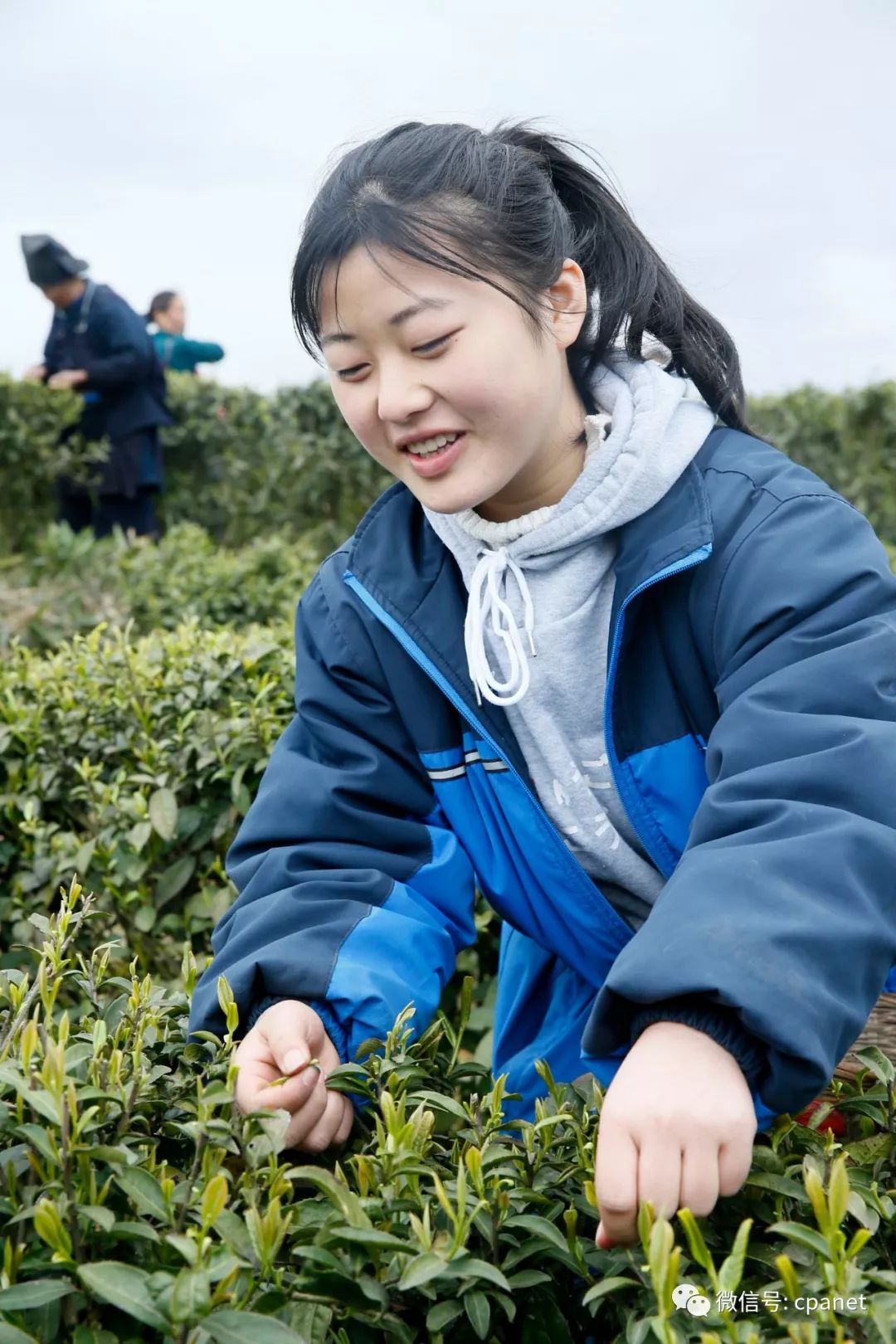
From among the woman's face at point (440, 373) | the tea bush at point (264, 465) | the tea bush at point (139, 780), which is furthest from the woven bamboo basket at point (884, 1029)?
the tea bush at point (264, 465)

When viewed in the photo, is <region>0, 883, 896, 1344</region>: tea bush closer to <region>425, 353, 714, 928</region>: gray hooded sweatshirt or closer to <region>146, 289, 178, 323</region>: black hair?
<region>425, 353, 714, 928</region>: gray hooded sweatshirt

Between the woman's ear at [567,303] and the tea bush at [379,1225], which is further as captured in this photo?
the woman's ear at [567,303]

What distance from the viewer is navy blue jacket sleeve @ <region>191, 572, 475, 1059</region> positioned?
5.29ft

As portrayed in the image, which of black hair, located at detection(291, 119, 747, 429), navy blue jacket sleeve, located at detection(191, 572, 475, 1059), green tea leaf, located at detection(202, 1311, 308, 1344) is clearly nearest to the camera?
green tea leaf, located at detection(202, 1311, 308, 1344)

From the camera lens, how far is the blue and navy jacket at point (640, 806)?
1287 millimetres

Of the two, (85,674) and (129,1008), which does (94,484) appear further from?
(129,1008)

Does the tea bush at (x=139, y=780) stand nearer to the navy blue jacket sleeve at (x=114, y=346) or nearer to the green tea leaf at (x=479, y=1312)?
the green tea leaf at (x=479, y=1312)

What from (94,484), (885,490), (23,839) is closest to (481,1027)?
(23,839)

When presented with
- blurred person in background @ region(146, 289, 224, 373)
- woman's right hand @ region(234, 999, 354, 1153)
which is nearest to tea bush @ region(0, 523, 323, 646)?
blurred person in background @ region(146, 289, 224, 373)

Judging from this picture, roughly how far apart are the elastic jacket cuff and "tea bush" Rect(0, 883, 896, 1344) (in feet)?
0.28

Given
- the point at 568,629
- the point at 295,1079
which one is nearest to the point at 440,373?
the point at 568,629

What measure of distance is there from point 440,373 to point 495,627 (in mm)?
362

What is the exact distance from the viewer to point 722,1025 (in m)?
1.25

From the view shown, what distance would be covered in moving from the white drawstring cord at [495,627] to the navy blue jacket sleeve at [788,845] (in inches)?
11.7
